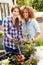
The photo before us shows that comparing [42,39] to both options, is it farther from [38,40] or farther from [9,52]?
[9,52]

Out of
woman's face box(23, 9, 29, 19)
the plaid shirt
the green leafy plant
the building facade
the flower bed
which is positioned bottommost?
the flower bed

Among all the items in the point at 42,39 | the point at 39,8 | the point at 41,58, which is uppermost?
the point at 39,8

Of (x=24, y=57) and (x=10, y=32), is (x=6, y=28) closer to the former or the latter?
(x=10, y=32)

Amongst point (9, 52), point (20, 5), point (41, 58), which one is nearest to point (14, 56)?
point (9, 52)

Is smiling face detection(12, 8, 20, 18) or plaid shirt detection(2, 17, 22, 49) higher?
smiling face detection(12, 8, 20, 18)

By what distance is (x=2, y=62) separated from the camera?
7.69ft

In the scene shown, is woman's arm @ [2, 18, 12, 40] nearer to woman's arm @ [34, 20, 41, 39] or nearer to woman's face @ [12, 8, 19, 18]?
woman's face @ [12, 8, 19, 18]

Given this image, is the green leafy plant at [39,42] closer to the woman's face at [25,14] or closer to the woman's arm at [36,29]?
the woman's arm at [36,29]

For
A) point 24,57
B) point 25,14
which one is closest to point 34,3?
point 25,14

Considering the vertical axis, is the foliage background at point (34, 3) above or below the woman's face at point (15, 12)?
above

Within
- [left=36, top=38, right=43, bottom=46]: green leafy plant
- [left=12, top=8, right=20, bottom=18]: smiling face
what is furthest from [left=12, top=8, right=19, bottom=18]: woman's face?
[left=36, top=38, right=43, bottom=46]: green leafy plant

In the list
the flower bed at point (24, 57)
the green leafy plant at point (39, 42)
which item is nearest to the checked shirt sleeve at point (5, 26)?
the flower bed at point (24, 57)

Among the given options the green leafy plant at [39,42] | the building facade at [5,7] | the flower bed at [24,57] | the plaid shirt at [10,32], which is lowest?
the flower bed at [24,57]

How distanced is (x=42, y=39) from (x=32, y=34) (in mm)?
94
